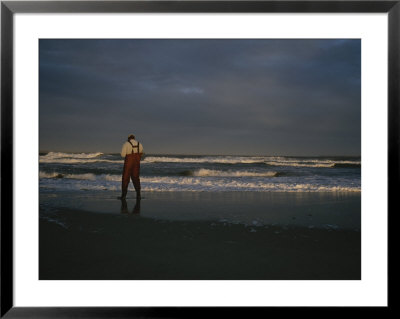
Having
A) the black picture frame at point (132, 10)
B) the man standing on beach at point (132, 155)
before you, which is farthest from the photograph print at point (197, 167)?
the black picture frame at point (132, 10)

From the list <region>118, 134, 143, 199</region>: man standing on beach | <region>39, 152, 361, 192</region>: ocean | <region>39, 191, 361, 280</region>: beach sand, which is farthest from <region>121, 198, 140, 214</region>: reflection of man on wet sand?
<region>39, 152, 361, 192</region>: ocean

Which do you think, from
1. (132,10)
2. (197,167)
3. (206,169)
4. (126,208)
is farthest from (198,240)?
(197,167)

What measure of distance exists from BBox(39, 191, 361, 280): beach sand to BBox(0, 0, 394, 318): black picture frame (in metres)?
0.41

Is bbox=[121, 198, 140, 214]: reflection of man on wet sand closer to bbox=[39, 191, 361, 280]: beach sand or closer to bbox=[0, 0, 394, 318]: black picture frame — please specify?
bbox=[39, 191, 361, 280]: beach sand

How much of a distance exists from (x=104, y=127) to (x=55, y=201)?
459 cm

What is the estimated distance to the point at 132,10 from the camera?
7.10 ft

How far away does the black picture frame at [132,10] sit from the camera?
2.05 m

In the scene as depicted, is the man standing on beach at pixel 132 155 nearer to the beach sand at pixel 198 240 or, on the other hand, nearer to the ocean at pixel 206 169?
the beach sand at pixel 198 240

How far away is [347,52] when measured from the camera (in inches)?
166

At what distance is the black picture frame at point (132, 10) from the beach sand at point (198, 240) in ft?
1.35

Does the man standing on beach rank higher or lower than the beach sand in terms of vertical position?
higher

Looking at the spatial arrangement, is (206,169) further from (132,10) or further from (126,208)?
(132,10)

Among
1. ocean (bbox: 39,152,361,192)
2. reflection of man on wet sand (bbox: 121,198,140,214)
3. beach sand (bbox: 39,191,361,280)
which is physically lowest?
beach sand (bbox: 39,191,361,280)

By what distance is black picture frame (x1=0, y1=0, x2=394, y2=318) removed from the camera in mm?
2047
